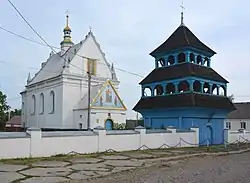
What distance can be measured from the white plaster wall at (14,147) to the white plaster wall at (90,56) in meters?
23.7

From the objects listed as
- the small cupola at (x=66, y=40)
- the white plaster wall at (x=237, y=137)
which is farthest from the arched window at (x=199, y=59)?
the small cupola at (x=66, y=40)

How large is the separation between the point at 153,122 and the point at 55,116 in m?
15.6

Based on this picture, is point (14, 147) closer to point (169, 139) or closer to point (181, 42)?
point (169, 139)

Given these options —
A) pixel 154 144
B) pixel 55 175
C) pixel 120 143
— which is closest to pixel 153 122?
pixel 154 144

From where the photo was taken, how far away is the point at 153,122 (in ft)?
86.2

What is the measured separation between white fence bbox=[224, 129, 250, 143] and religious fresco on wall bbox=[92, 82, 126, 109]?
1240 centimetres

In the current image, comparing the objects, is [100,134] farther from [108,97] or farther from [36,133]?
[108,97]

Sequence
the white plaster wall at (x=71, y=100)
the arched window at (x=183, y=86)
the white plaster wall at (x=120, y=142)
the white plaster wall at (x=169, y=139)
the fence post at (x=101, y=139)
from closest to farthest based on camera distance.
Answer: the fence post at (x=101, y=139), the white plaster wall at (x=120, y=142), the white plaster wall at (x=169, y=139), the arched window at (x=183, y=86), the white plaster wall at (x=71, y=100)

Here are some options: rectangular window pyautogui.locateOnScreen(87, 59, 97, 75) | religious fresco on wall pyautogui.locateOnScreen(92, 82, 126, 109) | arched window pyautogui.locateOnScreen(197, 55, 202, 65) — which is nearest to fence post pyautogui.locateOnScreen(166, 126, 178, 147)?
arched window pyautogui.locateOnScreen(197, 55, 202, 65)

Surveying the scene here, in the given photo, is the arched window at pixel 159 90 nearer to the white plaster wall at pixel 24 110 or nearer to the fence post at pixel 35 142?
the fence post at pixel 35 142

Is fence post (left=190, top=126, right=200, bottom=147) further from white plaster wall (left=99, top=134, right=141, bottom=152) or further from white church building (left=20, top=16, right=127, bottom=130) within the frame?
white church building (left=20, top=16, right=127, bottom=130)

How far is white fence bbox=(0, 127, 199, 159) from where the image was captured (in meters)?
14.9

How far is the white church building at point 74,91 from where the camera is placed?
34.6m

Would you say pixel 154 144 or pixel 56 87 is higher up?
pixel 56 87
